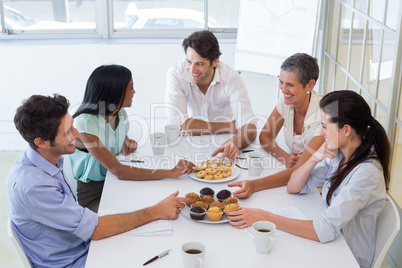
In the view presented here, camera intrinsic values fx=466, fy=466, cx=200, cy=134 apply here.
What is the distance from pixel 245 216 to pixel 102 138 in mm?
904

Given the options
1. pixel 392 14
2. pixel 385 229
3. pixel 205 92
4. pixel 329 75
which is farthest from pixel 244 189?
pixel 329 75

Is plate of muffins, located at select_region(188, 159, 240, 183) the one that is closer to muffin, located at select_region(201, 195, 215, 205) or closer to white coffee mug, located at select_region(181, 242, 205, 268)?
muffin, located at select_region(201, 195, 215, 205)

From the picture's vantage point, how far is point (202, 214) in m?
1.73

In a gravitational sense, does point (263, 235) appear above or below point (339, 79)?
below

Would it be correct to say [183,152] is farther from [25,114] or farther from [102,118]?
[25,114]

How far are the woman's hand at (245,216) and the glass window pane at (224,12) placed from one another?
3.07m

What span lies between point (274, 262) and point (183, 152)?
3.38 ft

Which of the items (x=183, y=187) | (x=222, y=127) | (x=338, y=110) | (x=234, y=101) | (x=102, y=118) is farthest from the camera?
(x=234, y=101)

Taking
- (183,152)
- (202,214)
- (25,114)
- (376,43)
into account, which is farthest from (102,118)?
(376,43)

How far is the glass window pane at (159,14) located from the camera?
4.43 meters

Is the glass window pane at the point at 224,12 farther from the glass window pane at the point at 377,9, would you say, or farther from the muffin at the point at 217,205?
the muffin at the point at 217,205

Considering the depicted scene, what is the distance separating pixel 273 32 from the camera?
155 inches

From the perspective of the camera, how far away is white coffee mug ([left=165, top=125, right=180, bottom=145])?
247 cm

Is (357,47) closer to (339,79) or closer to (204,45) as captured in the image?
(339,79)
